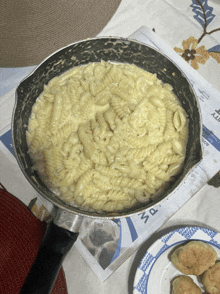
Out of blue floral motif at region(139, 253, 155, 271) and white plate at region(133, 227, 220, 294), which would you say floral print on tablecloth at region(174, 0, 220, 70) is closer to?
white plate at region(133, 227, 220, 294)

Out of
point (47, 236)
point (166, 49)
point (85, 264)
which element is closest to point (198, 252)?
point (85, 264)

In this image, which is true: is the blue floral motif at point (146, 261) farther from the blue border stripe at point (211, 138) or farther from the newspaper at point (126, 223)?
the blue border stripe at point (211, 138)

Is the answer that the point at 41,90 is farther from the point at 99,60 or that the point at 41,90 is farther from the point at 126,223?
the point at 126,223

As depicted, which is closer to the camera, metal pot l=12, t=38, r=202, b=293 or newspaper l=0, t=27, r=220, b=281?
metal pot l=12, t=38, r=202, b=293

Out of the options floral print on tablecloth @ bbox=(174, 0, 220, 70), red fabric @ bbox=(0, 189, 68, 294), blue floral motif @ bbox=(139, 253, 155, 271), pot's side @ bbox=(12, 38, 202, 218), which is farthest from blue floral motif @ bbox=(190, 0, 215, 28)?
red fabric @ bbox=(0, 189, 68, 294)

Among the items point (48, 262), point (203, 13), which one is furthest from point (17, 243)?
point (203, 13)
